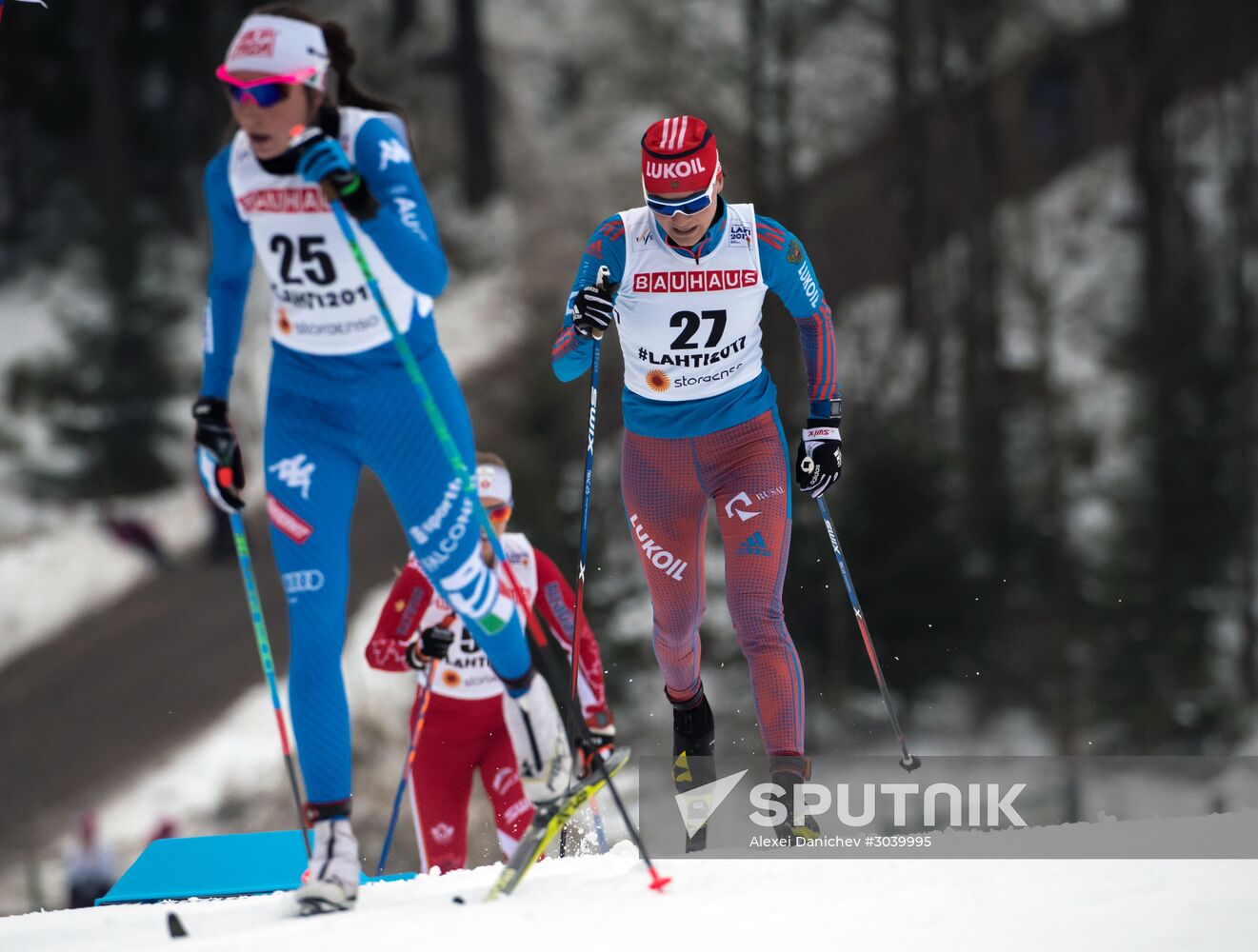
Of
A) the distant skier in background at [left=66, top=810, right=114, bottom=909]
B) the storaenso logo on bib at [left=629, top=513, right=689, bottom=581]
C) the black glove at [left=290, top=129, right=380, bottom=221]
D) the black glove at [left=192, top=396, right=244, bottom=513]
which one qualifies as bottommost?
A: the distant skier in background at [left=66, top=810, right=114, bottom=909]

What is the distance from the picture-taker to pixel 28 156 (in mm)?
18500

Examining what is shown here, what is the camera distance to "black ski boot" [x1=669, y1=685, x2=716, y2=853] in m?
3.85

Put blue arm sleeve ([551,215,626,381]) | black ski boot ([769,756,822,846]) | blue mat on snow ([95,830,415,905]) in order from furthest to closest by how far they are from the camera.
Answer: blue mat on snow ([95,830,415,905]), blue arm sleeve ([551,215,626,381]), black ski boot ([769,756,822,846])

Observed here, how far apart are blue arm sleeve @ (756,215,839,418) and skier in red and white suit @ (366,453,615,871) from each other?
1348 mm

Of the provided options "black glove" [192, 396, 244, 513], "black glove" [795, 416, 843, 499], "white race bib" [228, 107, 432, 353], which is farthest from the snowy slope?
"white race bib" [228, 107, 432, 353]

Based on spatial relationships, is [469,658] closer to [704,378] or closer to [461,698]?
[461,698]

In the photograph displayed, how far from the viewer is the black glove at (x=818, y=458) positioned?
371cm

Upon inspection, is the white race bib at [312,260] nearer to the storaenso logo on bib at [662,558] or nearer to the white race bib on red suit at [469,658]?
the storaenso logo on bib at [662,558]

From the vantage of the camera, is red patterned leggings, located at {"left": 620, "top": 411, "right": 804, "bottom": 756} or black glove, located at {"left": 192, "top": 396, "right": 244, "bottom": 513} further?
red patterned leggings, located at {"left": 620, "top": 411, "right": 804, "bottom": 756}

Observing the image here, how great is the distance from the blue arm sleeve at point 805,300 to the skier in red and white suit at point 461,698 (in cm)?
135

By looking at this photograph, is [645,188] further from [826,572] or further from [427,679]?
[826,572]

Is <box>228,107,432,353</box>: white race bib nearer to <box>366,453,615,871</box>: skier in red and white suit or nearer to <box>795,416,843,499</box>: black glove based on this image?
<box>795,416,843,499</box>: black glove

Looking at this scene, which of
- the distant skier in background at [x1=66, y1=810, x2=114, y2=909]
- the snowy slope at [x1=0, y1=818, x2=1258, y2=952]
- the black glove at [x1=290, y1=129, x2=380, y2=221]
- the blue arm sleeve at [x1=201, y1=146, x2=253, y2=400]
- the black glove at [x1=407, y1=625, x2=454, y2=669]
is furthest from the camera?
the distant skier in background at [x1=66, y1=810, x2=114, y2=909]

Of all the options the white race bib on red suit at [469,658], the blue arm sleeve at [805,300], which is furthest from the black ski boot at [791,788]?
the white race bib on red suit at [469,658]
